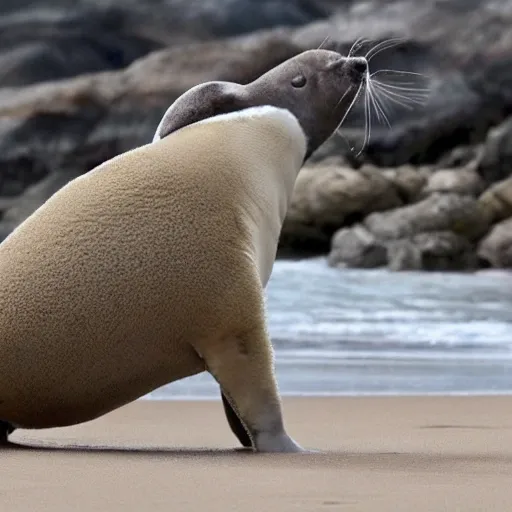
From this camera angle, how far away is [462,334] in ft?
26.4

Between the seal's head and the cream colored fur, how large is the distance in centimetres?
36

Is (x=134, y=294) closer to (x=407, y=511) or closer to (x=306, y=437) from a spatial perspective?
(x=306, y=437)

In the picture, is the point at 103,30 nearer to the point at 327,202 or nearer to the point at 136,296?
the point at 327,202

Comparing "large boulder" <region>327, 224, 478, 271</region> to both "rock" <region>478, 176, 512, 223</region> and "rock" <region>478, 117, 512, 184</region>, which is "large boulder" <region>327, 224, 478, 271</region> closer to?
"rock" <region>478, 176, 512, 223</region>

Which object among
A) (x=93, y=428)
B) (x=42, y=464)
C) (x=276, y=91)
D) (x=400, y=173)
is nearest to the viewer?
(x=42, y=464)

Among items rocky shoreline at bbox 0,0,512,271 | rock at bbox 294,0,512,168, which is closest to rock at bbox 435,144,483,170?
rocky shoreline at bbox 0,0,512,271

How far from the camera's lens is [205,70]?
25688 mm

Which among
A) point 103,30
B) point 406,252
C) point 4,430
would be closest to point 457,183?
point 406,252

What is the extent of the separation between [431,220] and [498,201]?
189 cm

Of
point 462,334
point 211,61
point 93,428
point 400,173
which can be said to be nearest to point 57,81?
point 211,61

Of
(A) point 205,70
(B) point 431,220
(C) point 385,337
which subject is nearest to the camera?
(C) point 385,337

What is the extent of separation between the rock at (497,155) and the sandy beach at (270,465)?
59.7ft

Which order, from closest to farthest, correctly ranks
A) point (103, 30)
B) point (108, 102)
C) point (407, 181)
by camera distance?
point (407, 181) → point (108, 102) → point (103, 30)

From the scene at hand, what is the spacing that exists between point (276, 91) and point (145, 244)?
77 cm
